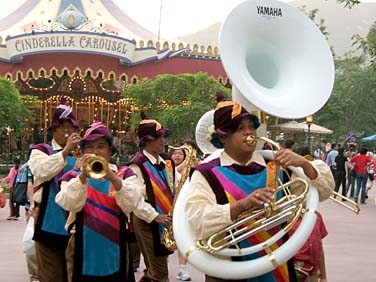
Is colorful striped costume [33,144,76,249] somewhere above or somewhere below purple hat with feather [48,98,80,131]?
below

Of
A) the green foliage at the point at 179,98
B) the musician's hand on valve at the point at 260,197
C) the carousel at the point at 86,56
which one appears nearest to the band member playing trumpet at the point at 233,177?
the musician's hand on valve at the point at 260,197

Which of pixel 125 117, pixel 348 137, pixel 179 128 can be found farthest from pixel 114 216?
pixel 348 137

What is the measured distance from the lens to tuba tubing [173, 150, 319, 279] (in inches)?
132

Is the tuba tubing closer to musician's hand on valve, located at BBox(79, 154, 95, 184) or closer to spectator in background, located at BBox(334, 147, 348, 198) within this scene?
musician's hand on valve, located at BBox(79, 154, 95, 184)

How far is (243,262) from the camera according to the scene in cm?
340

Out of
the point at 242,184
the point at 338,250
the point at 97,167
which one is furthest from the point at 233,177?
the point at 338,250

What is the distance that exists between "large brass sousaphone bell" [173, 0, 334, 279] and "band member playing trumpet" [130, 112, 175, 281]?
268 centimetres

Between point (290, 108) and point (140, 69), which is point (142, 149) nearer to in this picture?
point (290, 108)

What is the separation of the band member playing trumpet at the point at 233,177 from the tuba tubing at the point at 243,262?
0.21ft

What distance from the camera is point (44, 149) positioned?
573cm

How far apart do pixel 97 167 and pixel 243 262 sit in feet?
3.97

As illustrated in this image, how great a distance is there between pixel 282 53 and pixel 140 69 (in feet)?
96.8

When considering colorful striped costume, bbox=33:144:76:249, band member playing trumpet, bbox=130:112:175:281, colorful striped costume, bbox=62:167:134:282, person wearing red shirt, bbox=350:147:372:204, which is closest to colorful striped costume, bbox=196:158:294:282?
colorful striped costume, bbox=62:167:134:282

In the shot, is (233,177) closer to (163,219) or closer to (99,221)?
(99,221)
